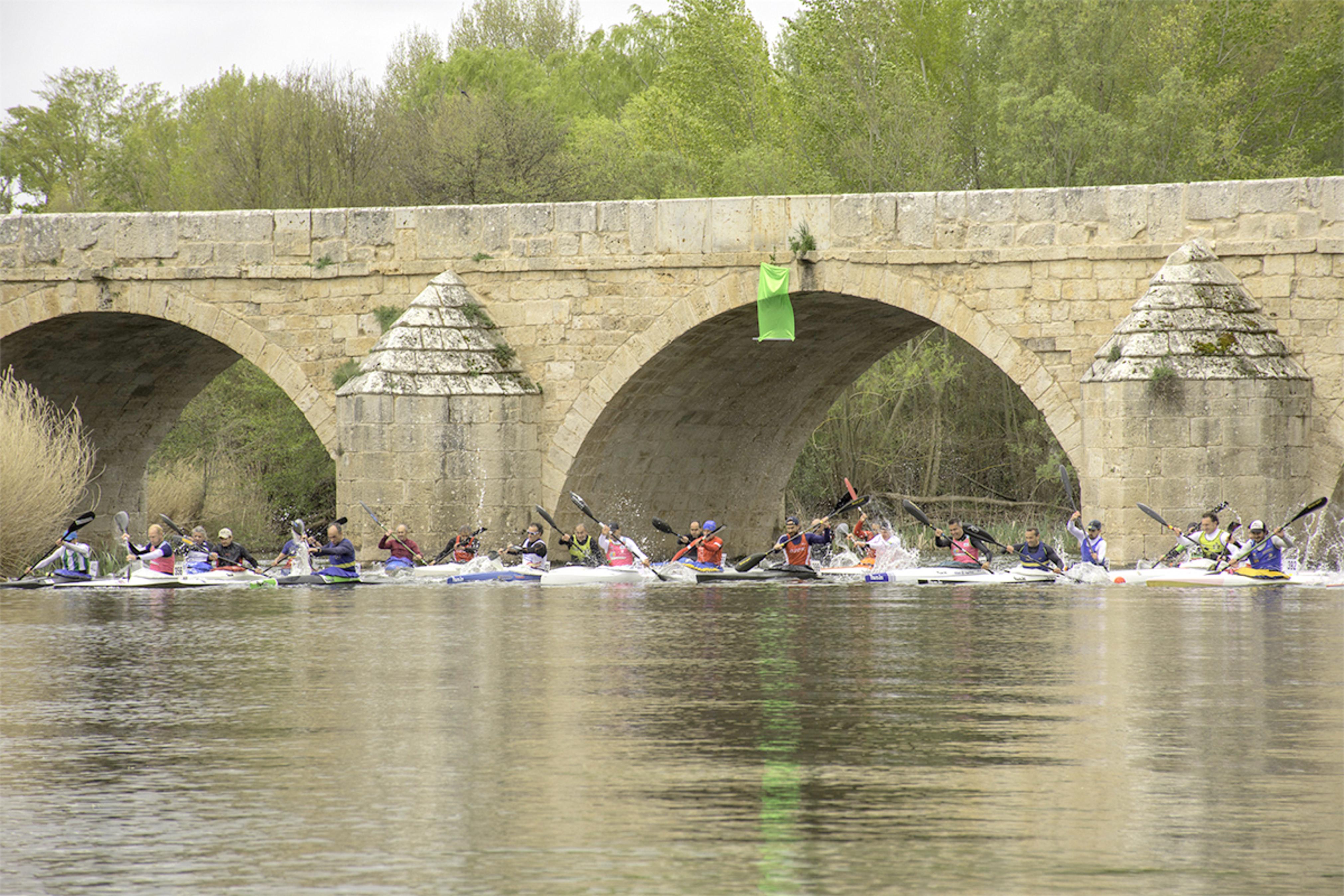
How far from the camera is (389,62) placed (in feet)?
134

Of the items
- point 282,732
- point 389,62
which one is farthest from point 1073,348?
point 389,62

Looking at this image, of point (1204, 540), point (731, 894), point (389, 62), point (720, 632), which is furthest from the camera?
point (389, 62)

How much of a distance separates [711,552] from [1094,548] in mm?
5033

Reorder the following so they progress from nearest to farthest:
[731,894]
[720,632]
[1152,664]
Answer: [731,894], [1152,664], [720,632]

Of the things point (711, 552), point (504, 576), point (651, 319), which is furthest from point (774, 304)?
point (504, 576)

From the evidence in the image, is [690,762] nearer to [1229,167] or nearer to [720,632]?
[720,632]

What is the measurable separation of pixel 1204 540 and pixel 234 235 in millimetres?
11715

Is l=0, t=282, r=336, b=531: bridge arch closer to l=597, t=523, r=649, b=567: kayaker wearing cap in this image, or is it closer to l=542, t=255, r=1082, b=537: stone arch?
l=542, t=255, r=1082, b=537: stone arch

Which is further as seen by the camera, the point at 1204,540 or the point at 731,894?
the point at 1204,540

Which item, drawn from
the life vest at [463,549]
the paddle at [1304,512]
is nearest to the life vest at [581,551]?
the life vest at [463,549]

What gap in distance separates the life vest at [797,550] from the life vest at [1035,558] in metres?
2.54

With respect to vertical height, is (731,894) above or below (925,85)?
Answer: below

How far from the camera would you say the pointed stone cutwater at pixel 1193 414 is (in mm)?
17625

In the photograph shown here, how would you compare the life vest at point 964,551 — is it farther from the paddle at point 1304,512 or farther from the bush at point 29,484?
the bush at point 29,484
